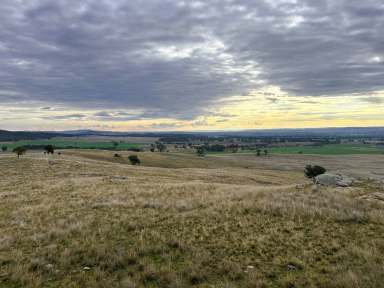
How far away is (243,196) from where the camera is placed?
66.4 ft

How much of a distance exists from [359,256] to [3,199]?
2330cm

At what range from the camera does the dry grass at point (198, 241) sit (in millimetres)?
8898

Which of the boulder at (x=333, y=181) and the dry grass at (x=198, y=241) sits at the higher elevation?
the boulder at (x=333, y=181)

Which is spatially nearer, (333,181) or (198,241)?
(198,241)

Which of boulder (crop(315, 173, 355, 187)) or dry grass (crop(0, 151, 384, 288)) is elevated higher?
boulder (crop(315, 173, 355, 187))

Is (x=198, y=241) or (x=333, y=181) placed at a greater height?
(x=333, y=181)

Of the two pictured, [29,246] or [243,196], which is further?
[243,196]

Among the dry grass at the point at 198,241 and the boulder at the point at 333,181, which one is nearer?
the dry grass at the point at 198,241

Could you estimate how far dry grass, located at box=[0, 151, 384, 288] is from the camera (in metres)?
8.90

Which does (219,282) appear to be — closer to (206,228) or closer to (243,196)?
(206,228)

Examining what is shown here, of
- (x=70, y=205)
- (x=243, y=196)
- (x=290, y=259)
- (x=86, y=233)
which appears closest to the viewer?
(x=290, y=259)

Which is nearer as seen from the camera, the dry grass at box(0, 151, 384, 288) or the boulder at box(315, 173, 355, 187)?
the dry grass at box(0, 151, 384, 288)

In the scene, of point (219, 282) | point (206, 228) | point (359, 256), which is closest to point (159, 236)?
point (206, 228)

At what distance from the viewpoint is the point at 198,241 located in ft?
38.6
